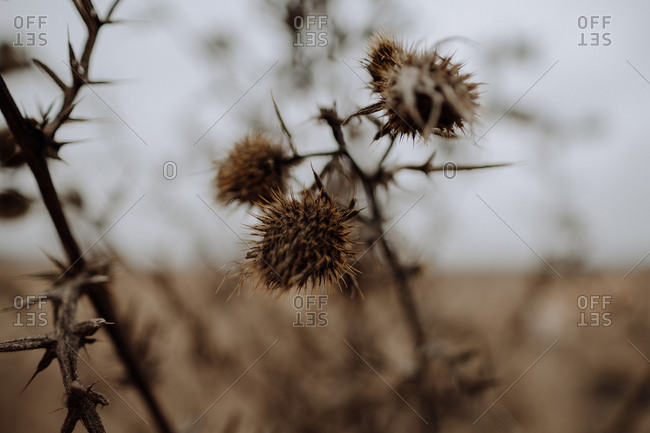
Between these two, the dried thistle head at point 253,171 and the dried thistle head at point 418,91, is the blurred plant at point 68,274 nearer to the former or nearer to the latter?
the dried thistle head at point 253,171

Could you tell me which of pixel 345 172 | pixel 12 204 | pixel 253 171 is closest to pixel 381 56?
pixel 345 172

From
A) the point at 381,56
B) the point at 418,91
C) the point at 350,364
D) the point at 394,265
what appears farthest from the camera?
the point at 350,364

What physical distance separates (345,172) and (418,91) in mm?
471

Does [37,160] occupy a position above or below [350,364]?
above

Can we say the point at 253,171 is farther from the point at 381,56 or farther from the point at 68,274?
the point at 68,274

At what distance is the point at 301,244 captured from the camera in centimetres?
116

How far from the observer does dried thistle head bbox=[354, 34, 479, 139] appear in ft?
2.96

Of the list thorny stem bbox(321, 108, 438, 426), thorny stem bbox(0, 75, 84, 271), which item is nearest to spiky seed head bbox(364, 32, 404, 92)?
thorny stem bbox(321, 108, 438, 426)

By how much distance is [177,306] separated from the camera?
114 inches

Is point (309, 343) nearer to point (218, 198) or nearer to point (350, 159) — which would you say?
point (218, 198)

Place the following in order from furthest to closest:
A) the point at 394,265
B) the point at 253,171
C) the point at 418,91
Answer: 1. the point at 394,265
2. the point at 253,171
3. the point at 418,91

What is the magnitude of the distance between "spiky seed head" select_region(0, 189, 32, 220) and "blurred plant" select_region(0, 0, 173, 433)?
0.25m

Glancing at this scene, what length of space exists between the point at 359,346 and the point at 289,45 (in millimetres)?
1843

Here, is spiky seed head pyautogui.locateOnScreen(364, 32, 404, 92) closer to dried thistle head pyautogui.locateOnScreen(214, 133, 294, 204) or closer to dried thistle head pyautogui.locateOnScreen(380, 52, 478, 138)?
dried thistle head pyautogui.locateOnScreen(380, 52, 478, 138)
